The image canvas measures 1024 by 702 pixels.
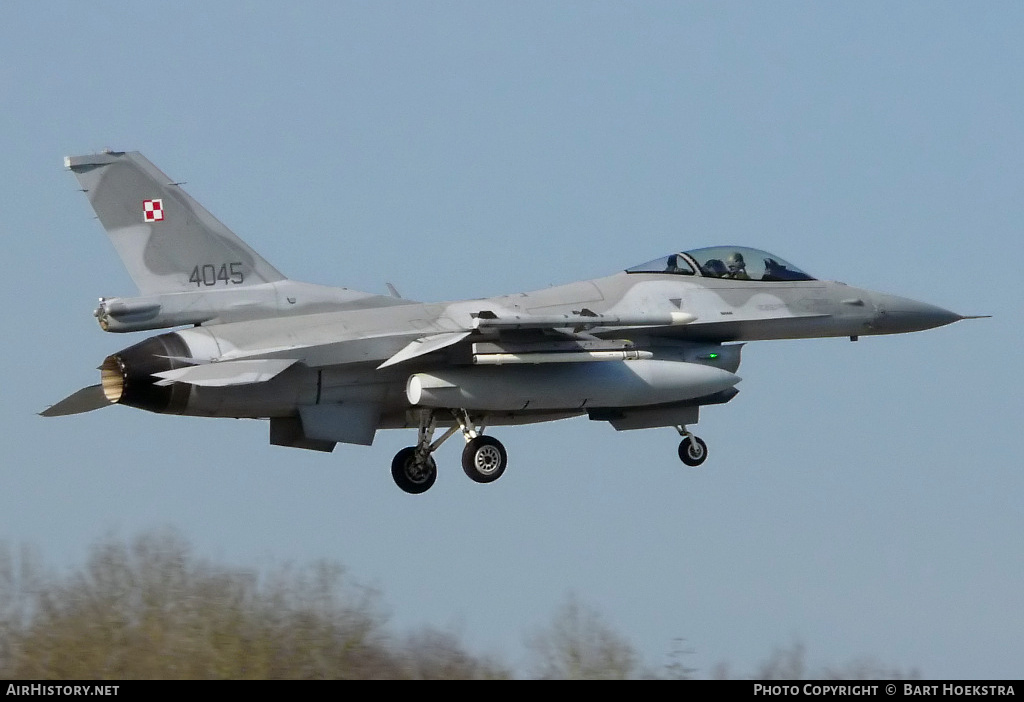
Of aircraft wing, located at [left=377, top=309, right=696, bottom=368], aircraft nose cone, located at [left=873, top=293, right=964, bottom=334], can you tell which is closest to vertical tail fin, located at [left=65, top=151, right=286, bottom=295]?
aircraft wing, located at [left=377, top=309, right=696, bottom=368]

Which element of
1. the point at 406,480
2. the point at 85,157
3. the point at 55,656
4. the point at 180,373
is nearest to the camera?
the point at 55,656

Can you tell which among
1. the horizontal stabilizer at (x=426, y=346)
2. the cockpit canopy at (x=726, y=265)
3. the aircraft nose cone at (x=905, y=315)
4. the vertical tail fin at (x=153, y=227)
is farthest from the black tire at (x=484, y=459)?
the aircraft nose cone at (x=905, y=315)

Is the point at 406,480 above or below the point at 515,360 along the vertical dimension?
below

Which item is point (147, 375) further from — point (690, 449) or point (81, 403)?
point (690, 449)

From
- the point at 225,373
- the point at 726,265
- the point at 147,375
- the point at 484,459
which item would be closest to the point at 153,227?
the point at 147,375

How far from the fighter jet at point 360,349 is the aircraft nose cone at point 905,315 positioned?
2.36 meters

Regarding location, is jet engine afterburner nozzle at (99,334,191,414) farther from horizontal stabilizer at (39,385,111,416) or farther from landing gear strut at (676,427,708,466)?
landing gear strut at (676,427,708,466)

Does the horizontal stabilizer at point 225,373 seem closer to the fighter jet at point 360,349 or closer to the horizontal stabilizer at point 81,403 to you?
the fighter jet at point 360,349

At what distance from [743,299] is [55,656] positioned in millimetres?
9011

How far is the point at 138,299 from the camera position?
1617 centimetres

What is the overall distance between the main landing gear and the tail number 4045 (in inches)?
97.9

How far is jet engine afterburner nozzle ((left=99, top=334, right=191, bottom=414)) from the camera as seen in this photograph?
51.5 feet
